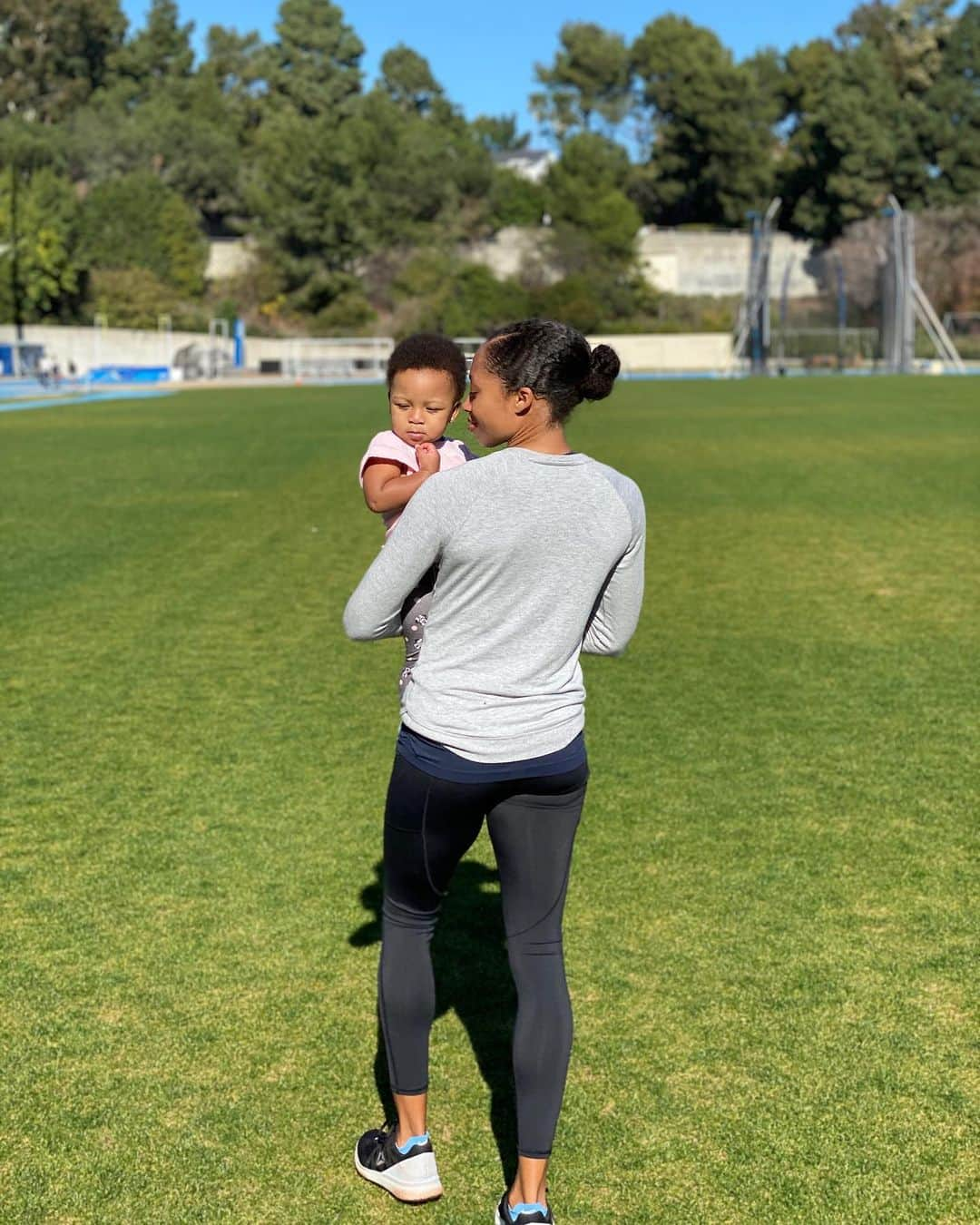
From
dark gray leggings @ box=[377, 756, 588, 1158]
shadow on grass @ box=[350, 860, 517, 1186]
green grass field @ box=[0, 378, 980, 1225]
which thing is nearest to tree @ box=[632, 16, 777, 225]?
green grass field @ box=[0, 378, 980, 1225]

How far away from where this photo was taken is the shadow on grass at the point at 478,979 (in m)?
3.39

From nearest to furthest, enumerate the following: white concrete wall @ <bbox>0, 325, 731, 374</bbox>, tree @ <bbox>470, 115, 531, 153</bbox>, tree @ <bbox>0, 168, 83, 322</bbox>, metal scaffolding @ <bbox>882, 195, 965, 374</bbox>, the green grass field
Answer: the green grass field
metal scaffolding @ <bbox>882, 195, 965, 374</bbox>
white concrete wall @ <bbox>0, 325, 731, 374</bbox>
tree @ <bbox>0, 168, 83, 322</bbox>
tree @ <bbox>470, 115, 531, 153</bbox>

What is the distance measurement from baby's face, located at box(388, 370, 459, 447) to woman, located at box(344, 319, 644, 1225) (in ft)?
0.34

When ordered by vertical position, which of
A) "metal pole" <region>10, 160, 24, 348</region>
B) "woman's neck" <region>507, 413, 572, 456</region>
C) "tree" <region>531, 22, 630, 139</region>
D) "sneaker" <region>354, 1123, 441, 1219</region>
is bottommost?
"sneaker" <region>354, 1123, 441, 1219</region>

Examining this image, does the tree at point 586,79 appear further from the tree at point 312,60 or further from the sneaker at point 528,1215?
the sneaker at point 528,1215

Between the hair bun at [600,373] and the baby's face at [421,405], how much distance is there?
305 millimetres

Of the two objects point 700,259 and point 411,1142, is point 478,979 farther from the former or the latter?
point 700,259

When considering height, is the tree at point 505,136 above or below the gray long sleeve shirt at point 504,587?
above

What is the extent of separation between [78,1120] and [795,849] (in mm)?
2752

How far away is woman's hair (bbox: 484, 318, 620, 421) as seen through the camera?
2.57 meters

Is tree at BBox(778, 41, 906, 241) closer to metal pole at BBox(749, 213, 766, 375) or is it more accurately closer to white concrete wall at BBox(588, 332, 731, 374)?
white concrete wall at BBox(588, 332, 731, 374)

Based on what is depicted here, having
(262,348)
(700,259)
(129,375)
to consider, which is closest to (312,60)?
(700,259)

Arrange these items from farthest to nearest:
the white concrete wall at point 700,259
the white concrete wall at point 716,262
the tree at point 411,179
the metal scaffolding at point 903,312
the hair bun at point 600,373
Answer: the white concrete wall at point 716,262
the white concrete wall at point 700,259
the tree at point 411,179
the metal scaffolding at point 903,312
the hair bun at point 600,373

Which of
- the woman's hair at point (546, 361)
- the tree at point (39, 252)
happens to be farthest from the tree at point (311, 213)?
the woman's hair at point (546, 361)
